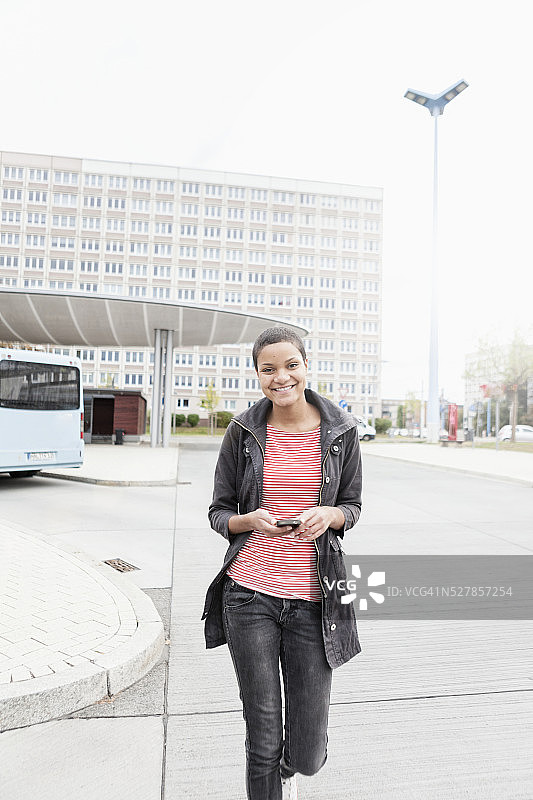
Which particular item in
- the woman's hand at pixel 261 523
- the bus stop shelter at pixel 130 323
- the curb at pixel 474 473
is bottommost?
the curb at pixel 474 473

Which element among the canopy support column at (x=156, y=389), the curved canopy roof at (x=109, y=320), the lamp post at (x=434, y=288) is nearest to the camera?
the curved canopy roof at (x=109, y=320)

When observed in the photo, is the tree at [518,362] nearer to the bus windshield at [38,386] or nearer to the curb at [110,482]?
the curb at [110,482]

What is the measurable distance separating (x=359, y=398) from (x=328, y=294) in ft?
Answer: 55.4

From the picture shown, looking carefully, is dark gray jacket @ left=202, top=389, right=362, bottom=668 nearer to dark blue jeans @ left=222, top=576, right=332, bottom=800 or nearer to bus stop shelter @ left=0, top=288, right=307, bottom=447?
dark blue jeans @ left=222, top=576, right=332, bottom=800

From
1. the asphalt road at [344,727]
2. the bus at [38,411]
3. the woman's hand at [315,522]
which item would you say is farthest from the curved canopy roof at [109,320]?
the woman's hand at [315,522]

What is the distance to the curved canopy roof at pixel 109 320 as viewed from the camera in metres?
23.7

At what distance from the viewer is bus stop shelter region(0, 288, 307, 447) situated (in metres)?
23.8

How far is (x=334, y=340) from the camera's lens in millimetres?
99312

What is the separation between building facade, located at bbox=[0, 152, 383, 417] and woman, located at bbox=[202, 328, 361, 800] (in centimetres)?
8916

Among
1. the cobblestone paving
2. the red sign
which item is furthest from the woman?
the red sign

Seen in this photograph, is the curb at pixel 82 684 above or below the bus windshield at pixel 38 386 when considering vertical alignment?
below

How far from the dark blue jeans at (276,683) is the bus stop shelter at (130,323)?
22.0m

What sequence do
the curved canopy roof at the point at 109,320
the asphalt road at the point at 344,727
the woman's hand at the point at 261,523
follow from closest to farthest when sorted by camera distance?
the woman's hand at the point at 261,523 < the asphalt road at the point at 344,727 < the curved canopy roof at the point at 109,320

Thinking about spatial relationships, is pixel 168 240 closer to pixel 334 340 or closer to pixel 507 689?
pixel 334 340
